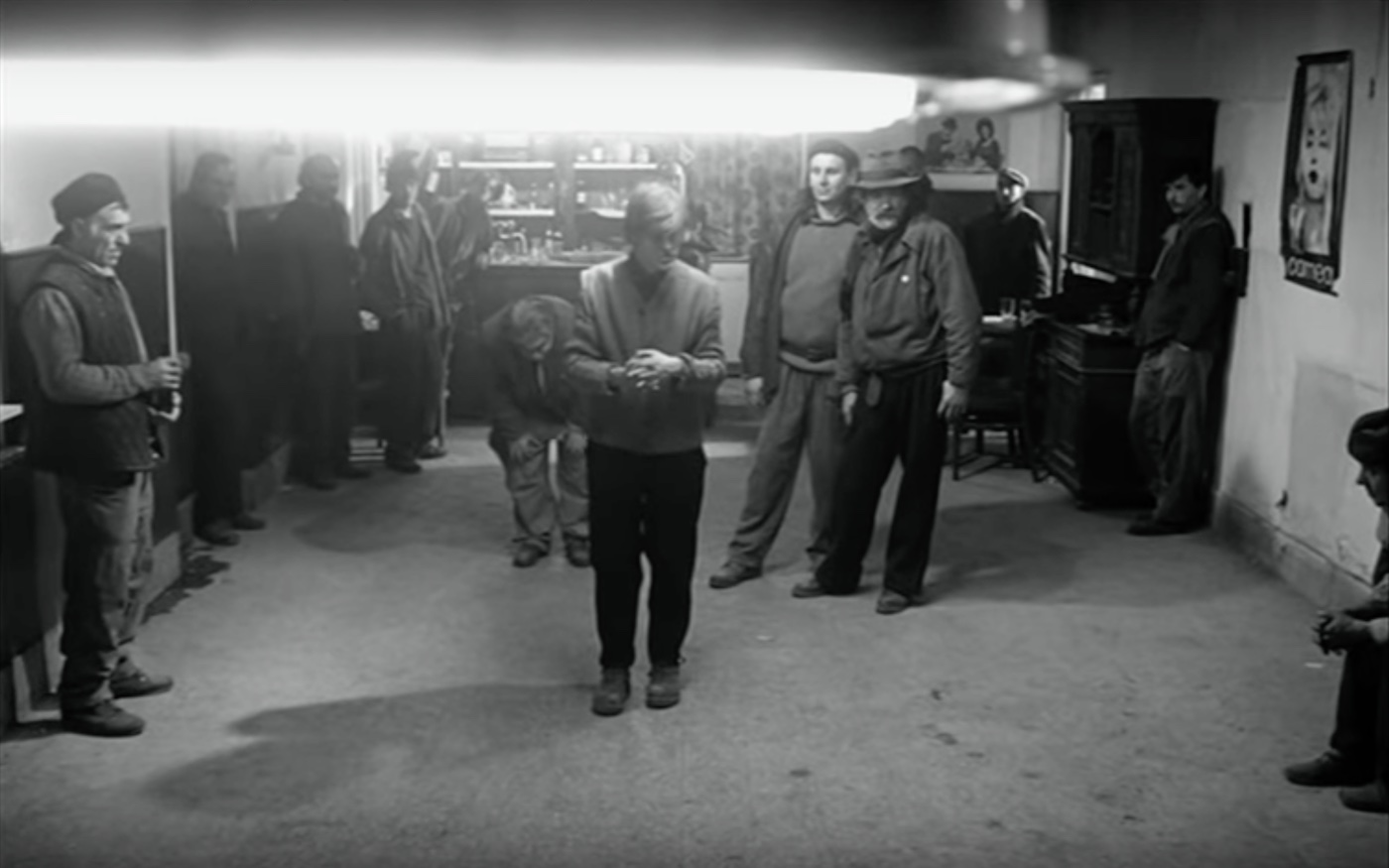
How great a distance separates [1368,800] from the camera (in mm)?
4176

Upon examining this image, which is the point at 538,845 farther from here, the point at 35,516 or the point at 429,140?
the point at 429,140

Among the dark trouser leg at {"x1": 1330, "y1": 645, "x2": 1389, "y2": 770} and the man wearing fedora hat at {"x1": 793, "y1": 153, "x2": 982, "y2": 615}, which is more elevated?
the man wearing fedora hat at {"x1": 793, "y1": 153, "x2": 982, "y2": 615}

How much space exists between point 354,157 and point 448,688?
21.0 ft

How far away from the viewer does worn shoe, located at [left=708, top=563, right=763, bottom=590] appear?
626 cm

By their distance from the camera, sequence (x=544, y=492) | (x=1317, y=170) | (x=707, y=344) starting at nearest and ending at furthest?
(x=707, y=344), (x=1317, y=170), (x=544, y=492)

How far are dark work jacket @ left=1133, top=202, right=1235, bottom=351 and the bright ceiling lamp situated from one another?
630cm

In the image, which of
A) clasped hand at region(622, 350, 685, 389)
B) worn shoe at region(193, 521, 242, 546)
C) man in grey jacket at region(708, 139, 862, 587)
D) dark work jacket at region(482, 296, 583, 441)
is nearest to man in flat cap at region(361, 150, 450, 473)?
worn shoe at region(193, 521, 242, 546)

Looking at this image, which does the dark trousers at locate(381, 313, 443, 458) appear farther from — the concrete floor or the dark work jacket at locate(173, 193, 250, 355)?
the concrete floor

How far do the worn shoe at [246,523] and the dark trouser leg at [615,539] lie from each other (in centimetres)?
288

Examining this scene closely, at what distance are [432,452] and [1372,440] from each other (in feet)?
18.3

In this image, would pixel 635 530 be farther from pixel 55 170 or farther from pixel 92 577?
pixel 55 170

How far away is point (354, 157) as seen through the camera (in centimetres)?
1069

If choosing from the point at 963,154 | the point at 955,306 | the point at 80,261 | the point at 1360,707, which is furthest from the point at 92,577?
the point at 963,154

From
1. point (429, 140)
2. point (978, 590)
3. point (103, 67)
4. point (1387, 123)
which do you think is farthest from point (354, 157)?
point (103, 67)
